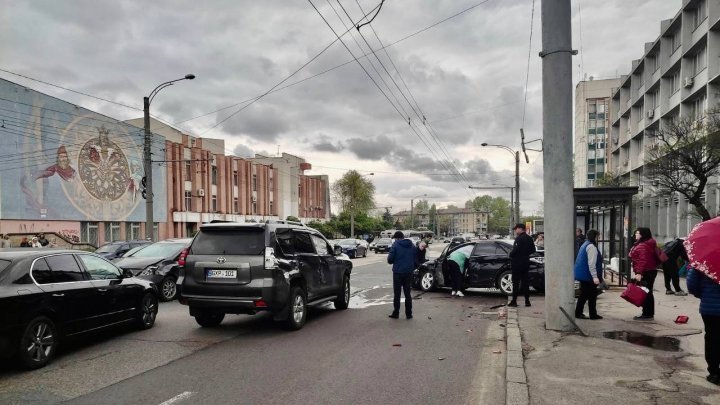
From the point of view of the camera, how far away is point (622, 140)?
60.7 m

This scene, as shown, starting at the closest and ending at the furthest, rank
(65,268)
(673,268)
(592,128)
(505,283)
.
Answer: (65,268) → (673,268) → (505,283) → (592,128)

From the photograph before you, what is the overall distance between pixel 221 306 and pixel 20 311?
9.12ft

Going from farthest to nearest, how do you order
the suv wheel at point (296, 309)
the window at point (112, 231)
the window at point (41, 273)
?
the window at point (112, 231) → the suv wheel at point (296, 309) → the window at point (41, 273)

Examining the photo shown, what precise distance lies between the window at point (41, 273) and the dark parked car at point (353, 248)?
28689 mm

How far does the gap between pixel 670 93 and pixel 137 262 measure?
45249mm

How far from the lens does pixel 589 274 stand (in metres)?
8.83

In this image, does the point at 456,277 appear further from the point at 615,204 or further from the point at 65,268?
the point at 65,268

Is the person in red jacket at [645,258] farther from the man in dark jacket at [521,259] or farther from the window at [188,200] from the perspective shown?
the window at [188,200]

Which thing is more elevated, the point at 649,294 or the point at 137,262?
the point at 137,262

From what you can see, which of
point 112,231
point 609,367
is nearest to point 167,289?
point 609,367

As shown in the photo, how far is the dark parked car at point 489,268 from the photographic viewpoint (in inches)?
523

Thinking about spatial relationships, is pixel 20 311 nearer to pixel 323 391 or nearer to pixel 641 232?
pixel 323 391

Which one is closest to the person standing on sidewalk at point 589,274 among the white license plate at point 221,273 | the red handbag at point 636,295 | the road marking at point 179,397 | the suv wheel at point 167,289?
the red handbag at point 636,295

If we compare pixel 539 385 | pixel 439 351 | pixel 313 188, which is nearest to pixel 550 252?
pixel 439 351
